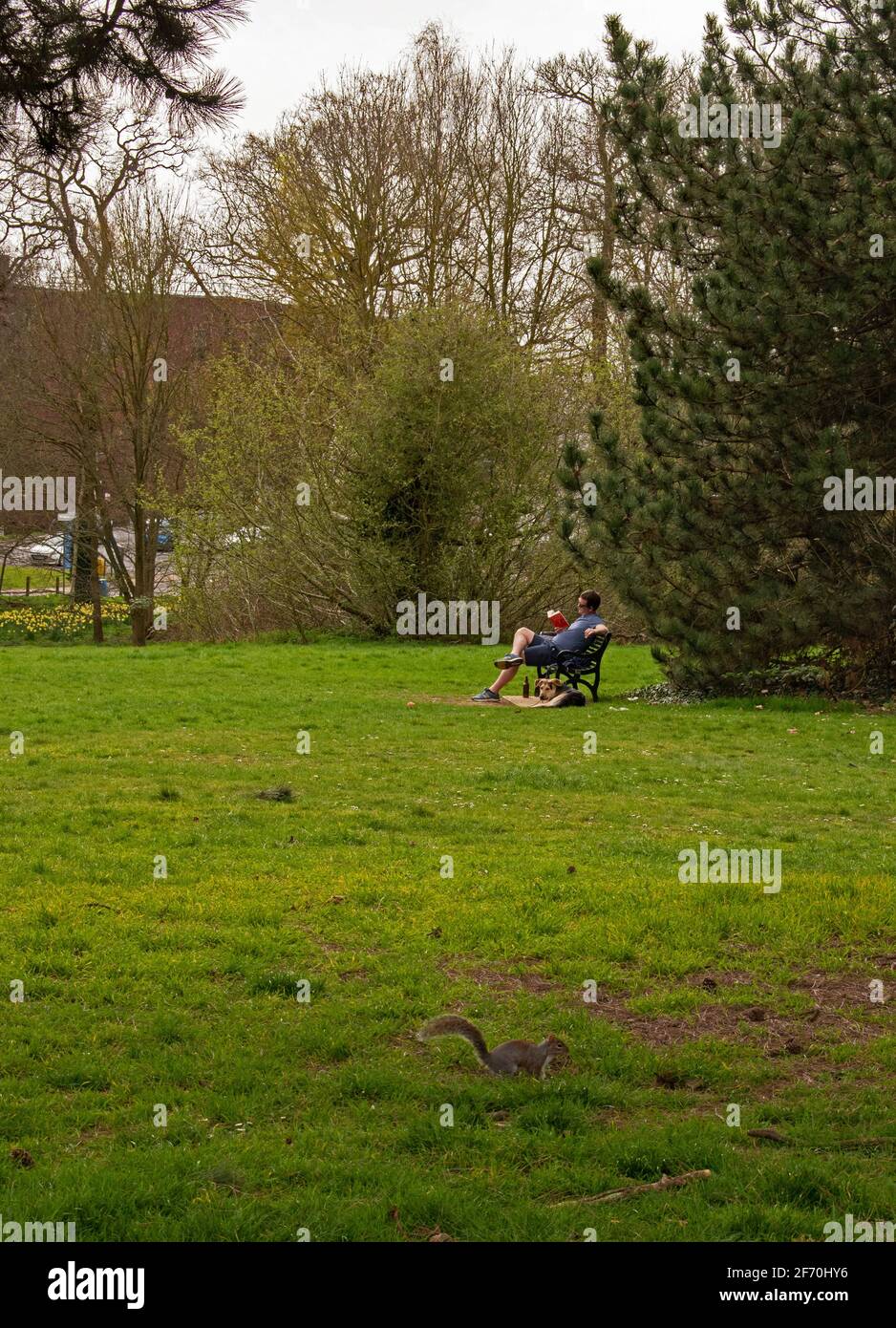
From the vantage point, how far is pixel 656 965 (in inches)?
252

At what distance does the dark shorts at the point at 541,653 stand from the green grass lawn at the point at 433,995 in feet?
15.3

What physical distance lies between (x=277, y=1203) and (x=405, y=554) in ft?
74.4

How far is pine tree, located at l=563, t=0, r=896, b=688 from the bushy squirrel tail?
11.7m

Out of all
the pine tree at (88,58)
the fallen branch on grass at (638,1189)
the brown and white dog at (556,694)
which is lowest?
the fallen branch on grass at (638,1189)

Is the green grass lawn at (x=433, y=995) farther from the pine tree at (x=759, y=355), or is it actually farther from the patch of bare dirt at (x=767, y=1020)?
the pine tree at (x=759, y=355)

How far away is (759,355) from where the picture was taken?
16.2 m


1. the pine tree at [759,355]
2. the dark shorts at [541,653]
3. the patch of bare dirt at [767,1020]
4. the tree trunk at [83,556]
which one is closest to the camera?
the patch of bare dirt at [767,1020]

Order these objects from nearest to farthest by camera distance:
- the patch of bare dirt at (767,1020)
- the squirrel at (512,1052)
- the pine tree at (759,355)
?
the squirrel at (512,1052)
the patch of bare dirt at (767,1020)
the pine tree at (759,355)

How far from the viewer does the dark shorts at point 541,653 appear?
16.7m

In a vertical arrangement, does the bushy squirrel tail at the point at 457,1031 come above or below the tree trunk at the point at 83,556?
below

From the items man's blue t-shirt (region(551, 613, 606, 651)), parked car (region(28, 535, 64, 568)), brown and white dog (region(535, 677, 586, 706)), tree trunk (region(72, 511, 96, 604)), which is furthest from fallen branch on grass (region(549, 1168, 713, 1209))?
parked car (region(28, 535, 64, 568))

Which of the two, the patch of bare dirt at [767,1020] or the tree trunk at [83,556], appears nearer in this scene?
the patch of bare dirt at [767,1020]

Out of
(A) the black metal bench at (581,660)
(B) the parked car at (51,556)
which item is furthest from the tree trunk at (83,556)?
(A) the black metal bench at (581,660)

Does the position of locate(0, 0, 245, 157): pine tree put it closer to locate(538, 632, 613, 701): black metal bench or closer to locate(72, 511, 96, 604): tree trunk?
locate(538, 632, 613, 701): black metal bench
